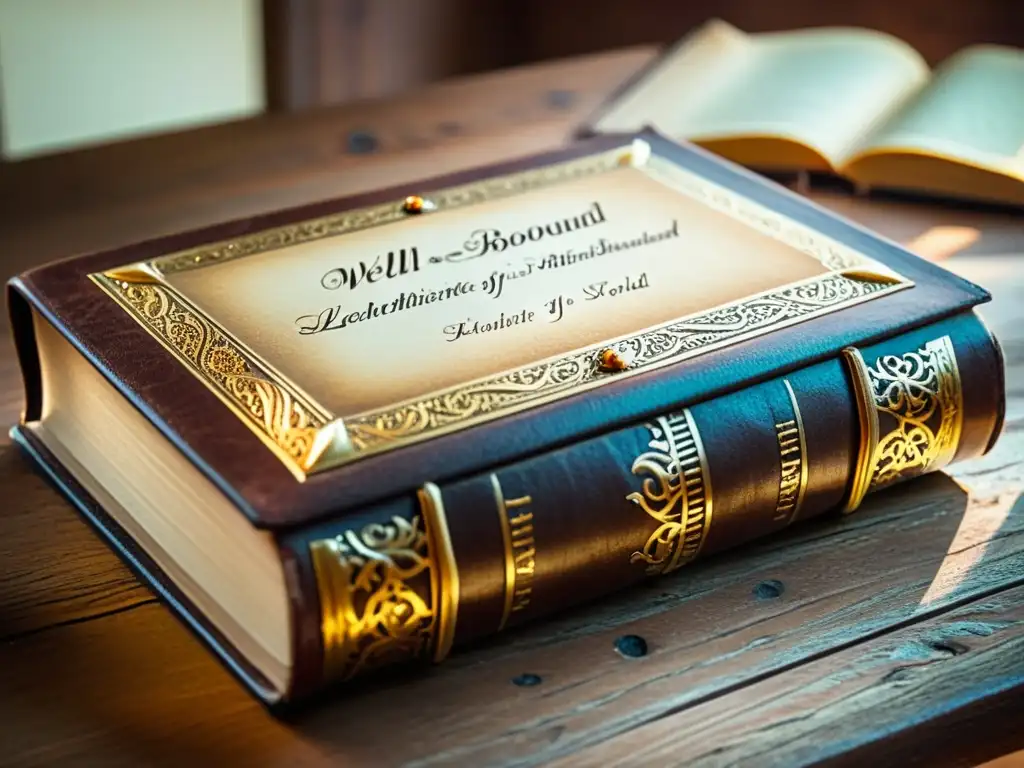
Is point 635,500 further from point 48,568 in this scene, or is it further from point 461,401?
point 48,568

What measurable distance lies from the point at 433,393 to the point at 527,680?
0.13 metres

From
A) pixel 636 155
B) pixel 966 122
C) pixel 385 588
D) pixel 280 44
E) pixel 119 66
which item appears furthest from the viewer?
pixel 119 66

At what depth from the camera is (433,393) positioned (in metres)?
0.67

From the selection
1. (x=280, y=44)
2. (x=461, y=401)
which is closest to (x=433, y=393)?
(x=461, y=401)

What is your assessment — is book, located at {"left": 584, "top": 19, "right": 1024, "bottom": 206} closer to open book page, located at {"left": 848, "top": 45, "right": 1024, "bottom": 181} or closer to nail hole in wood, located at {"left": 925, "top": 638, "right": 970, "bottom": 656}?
open book page, located at {"left": 848, "top": 45, "right": 1024, "bottom": 181}

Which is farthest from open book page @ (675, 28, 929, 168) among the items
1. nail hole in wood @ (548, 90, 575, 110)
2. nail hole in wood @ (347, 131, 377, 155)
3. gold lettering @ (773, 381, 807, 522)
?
gold lettering @ (773, 381, 807, 522)

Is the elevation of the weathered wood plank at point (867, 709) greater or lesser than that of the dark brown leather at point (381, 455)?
lesser

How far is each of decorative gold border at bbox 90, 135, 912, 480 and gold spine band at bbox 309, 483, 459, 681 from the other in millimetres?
37

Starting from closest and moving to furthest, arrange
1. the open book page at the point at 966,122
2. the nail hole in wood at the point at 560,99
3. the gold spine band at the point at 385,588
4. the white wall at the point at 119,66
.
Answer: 1. the gold spine band at the point at 385,588
2. the open book page at the point at 966,122
3. the nail hole in wood at the point at 560,99
4. the white wall at the point at 119,66

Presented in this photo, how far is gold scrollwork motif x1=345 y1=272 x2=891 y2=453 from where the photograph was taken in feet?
2.11

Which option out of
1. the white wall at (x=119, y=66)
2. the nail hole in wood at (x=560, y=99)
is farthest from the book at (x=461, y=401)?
the white wall at (x=119, y=66)

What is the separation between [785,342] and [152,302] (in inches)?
12.4

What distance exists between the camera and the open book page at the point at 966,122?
108 cm

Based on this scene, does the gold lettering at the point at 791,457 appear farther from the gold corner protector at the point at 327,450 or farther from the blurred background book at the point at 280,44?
the blurred background book at the point at 280,44
